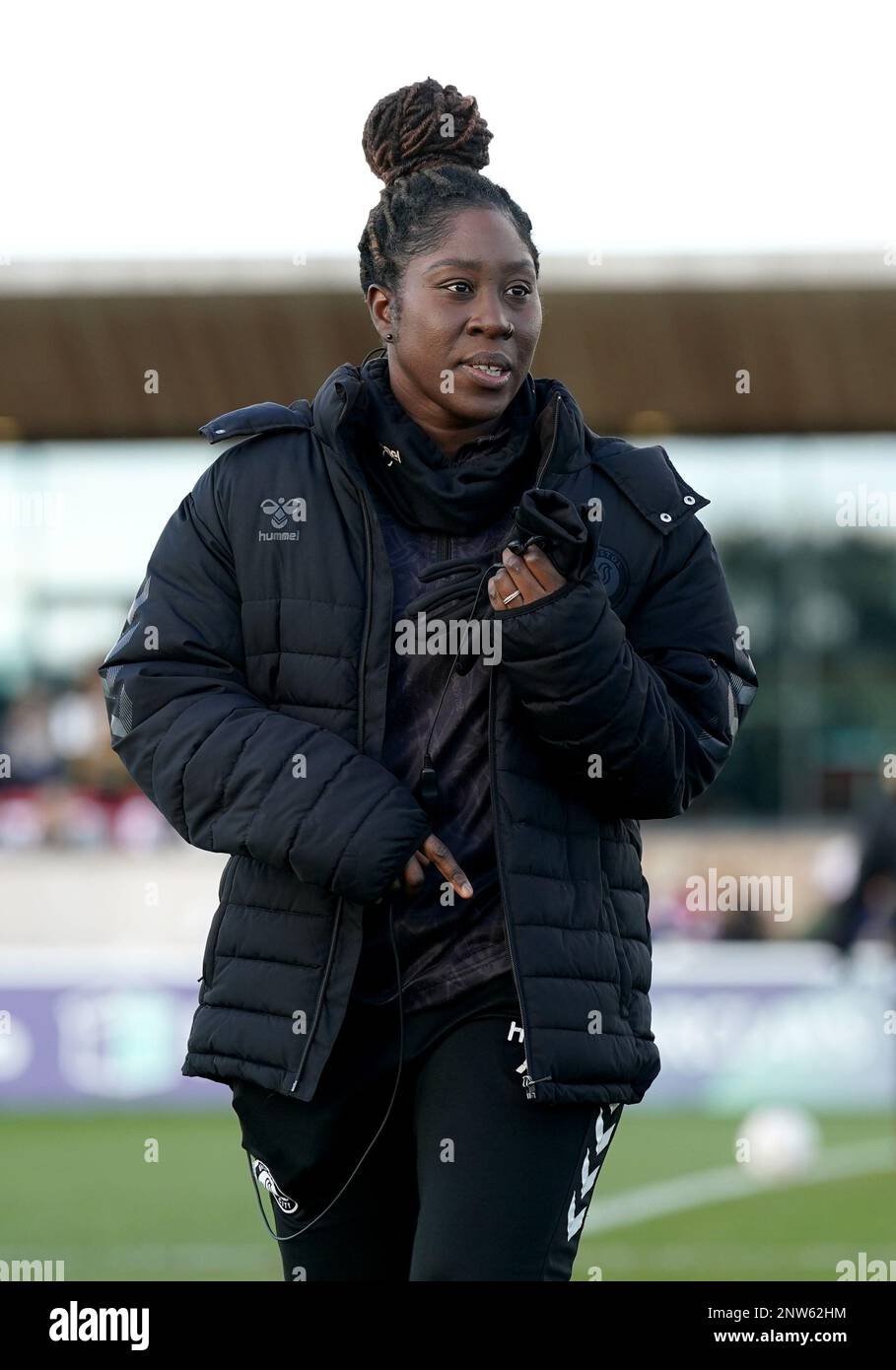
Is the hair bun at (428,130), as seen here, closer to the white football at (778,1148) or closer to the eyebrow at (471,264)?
the eyebrow at (471,264)

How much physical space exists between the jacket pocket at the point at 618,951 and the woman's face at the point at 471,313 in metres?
0.71

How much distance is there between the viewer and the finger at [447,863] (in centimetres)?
270

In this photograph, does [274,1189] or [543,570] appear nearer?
[543,570]

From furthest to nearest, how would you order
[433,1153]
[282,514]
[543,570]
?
[282,514] → [433,1153] → [543,570]

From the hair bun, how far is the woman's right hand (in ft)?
3.31

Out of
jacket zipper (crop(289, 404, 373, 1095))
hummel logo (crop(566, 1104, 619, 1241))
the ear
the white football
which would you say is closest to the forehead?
the ear

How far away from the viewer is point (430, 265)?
9.50 ft

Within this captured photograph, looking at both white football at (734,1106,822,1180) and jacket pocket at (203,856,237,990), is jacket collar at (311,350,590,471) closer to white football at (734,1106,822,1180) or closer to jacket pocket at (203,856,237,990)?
jacket pocket at (203,856,237,990)

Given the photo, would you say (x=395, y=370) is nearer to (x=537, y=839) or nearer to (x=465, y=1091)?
(x=537, y=839)

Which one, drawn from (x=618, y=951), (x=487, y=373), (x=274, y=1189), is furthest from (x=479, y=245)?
(x=274, y=1189)

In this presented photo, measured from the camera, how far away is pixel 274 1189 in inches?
118

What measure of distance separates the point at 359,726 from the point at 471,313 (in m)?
0.60

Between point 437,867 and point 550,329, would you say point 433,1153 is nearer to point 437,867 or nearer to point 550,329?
point 437,867

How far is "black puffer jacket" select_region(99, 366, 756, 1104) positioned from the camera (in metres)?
2.69
